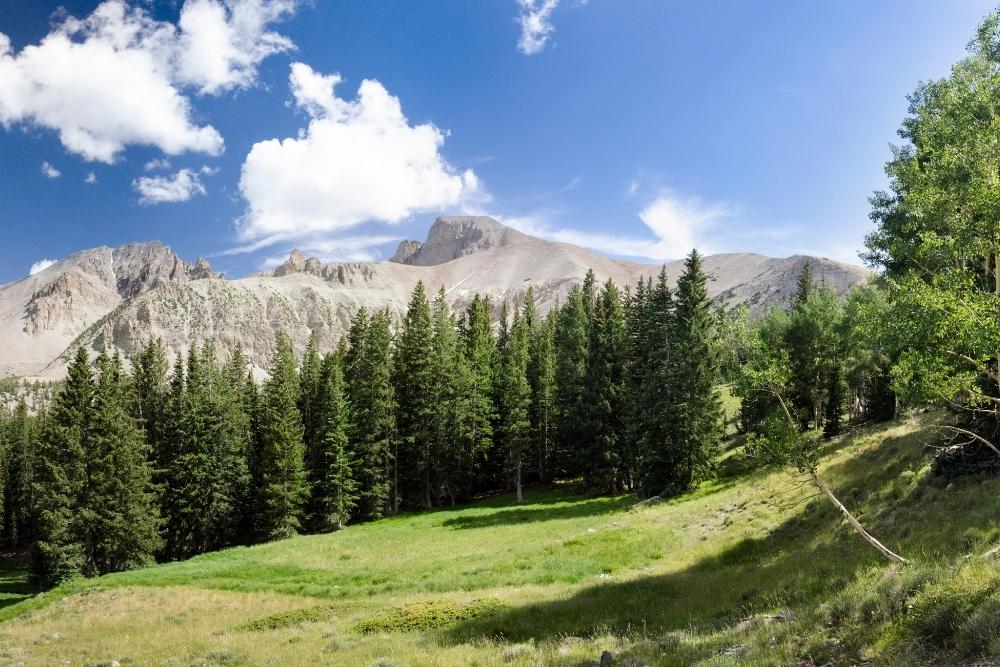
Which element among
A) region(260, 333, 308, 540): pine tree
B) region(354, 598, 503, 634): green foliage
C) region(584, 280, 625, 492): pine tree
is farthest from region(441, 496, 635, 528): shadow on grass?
region(354, 598, 503, 634): green foliage

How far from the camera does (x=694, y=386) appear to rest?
40.1 metres

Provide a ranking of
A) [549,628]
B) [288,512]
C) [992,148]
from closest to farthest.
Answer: [992,148], [549,628], [288,512]

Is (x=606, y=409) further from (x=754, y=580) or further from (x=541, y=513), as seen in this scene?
(x=754, y=580)

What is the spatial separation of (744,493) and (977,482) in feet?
49.4

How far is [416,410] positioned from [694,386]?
2900 centimetres

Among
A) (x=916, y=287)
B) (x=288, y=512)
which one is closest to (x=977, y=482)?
(x=916, y=287)

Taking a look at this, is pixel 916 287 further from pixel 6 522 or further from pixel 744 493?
pixel 6 522

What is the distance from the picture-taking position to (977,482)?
53.4ft

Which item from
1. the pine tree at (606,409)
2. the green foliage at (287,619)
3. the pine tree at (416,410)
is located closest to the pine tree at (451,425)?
the pine tree at (416,410)

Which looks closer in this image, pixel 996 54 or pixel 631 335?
pixel 996 54

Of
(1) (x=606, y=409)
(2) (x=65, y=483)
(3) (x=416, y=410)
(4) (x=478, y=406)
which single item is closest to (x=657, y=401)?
(1) (x=606, y=409)

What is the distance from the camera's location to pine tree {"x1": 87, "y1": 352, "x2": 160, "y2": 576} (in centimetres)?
4400

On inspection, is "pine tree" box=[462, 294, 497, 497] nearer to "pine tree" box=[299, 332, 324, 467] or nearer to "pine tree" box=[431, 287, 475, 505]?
"pine tree" box=[431, 287, 475, 505]

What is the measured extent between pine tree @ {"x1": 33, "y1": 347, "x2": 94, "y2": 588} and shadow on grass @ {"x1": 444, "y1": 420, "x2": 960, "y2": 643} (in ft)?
134
